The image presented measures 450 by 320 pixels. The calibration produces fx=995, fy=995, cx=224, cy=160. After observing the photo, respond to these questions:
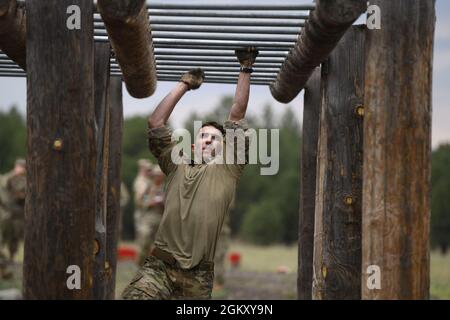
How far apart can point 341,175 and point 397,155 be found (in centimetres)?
168

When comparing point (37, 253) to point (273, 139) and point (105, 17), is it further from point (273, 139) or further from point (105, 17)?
point (273, 139)

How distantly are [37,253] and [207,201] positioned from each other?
1.64 metres

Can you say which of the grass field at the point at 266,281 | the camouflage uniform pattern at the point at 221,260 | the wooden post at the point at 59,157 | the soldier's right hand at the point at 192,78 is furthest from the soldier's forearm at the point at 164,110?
the camouflage uniform pattern at the point at 221,260

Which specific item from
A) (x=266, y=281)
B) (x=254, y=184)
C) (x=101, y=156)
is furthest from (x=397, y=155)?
(x=254, y=184)

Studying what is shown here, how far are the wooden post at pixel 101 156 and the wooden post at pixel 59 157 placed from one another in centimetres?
177

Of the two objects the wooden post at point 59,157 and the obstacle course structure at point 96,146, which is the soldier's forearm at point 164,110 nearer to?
the obstacle course structure at point 96,146

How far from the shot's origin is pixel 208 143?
745 cm

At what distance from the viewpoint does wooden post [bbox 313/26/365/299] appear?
759 centimetres

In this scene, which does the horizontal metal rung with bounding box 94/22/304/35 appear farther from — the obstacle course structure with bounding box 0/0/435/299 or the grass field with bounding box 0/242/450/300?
the grass field with bounding box 0/242/450/300

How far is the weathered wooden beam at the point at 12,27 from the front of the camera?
6512mm

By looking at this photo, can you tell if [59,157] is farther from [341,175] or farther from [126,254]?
[126,254]

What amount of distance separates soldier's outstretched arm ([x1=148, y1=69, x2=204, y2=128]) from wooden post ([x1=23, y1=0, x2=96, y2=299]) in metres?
1.44

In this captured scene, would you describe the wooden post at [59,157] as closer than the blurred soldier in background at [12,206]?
Yes

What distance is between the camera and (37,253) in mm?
6000
